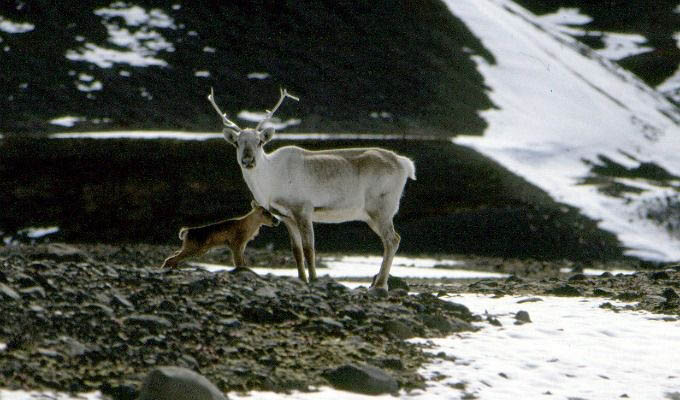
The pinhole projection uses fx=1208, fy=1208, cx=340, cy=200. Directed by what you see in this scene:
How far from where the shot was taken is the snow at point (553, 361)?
1111 cm

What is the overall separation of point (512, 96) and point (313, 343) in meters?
52.8

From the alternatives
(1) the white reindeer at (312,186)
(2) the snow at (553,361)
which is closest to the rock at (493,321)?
(2) the snow at (553,361)

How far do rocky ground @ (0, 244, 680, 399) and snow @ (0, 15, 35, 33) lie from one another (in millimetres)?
52896

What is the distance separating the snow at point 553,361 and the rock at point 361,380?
11 centimetres

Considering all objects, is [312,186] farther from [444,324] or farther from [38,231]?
[38,231]

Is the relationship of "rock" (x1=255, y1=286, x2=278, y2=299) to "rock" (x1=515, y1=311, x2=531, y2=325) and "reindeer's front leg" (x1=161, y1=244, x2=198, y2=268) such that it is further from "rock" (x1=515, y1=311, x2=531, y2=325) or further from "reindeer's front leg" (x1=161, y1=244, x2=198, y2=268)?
"reindeer's front leg" (x1=161, y1=244, x2=198, y2=268)

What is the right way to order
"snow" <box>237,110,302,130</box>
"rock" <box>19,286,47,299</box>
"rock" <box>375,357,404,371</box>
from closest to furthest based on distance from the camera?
"rock" <box>375,357,404,371</box>, "rock" <box>19,286,47,299</box>, "snow" <box>237,110,302,130</box>

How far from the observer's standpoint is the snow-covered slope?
44500 millimetres

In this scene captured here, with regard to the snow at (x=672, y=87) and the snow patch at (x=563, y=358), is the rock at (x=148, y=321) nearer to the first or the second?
the snow patch at (x=563, y=358)

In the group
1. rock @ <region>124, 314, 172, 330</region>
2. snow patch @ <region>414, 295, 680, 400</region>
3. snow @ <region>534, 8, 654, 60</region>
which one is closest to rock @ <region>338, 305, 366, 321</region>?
snow patch @ <region>414, 295, 680, 400</region>

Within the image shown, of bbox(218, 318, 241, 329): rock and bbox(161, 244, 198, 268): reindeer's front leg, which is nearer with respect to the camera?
bbox(218, 318, 241, 329): rock

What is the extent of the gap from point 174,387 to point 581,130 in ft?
165

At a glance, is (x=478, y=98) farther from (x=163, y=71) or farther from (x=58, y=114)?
(x=58, y=114)

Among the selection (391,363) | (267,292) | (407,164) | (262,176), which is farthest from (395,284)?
(391,363)
